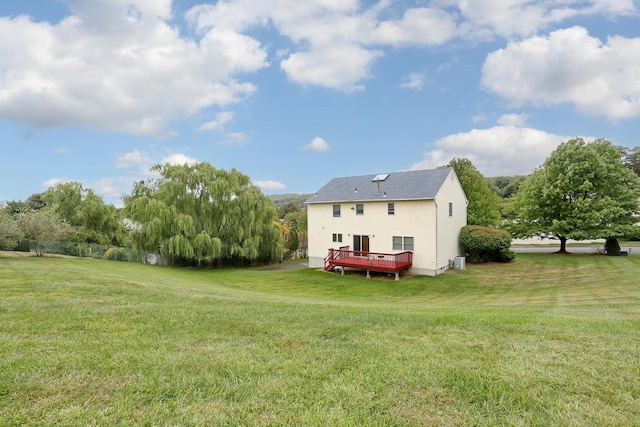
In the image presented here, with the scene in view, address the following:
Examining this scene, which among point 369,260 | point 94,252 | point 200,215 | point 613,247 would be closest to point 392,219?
point 369,260

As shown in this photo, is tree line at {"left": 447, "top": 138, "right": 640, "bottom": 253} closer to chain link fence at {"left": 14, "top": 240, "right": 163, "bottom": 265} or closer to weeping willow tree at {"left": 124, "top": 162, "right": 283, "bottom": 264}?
weeping willow tree at {"left": 124, "top": 162, "right": 283, "bottom": 264}

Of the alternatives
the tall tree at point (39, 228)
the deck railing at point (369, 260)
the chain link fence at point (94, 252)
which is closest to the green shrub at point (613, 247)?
the deck railing at point (369, 260)

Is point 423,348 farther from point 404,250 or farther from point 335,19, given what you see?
point 404,250

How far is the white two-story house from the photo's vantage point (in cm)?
1988

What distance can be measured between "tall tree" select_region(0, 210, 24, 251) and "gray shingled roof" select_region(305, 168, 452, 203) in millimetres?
18462

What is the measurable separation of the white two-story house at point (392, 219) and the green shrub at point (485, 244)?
0.70 metres

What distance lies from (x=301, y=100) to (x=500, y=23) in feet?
36.7

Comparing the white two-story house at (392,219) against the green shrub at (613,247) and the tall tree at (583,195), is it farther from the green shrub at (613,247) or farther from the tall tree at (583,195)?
the green shrub at (613,247)

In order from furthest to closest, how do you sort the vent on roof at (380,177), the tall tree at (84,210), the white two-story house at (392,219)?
the tall tree at (84,210) < the vent on roof at (380,177) < the white two-story house at (392,219)

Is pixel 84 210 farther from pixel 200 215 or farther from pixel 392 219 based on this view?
pixel 392 219

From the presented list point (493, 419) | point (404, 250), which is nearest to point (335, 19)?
point (404, 250)

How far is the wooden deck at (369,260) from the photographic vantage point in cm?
1950

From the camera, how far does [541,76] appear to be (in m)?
14.8

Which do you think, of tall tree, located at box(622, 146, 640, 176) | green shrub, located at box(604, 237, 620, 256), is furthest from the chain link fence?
tall tree, located at box(622, 146, 640, 176)
